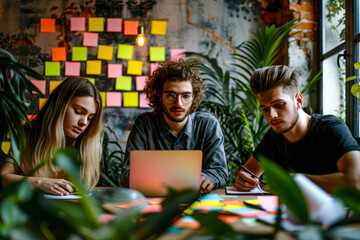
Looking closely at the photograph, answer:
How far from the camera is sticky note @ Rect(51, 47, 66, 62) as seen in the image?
10.2 feet

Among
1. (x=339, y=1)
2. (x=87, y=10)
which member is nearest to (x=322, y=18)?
(x=339, y=1)

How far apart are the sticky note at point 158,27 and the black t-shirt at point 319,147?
1781mm

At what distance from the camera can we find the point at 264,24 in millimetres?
3125

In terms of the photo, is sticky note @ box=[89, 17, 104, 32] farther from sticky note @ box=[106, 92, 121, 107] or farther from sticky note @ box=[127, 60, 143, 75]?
sticky note @ box=[106, 92, 121, 107]

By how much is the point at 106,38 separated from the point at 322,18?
1.99 meters

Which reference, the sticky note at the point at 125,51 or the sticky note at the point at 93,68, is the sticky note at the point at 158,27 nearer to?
the sticky note at the point at 125,51

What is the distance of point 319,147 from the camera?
1.60 metres

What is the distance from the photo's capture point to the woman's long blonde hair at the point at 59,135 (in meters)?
1.67

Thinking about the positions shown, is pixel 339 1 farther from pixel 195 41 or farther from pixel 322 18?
pixel 195 41

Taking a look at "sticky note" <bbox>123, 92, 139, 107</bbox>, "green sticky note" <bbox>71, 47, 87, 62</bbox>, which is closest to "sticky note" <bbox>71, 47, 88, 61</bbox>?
"green sticky note" <bbox>71, 47, 87, 62</bbox>

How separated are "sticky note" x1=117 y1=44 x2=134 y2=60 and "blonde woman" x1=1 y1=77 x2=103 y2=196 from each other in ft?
4.35

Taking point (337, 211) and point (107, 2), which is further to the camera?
point (107, 2)

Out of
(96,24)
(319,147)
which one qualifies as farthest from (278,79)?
(96,24)

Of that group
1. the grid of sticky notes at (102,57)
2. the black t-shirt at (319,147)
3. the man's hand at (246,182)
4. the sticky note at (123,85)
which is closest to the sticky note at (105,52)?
the grid of sticky notes at (102,57)
